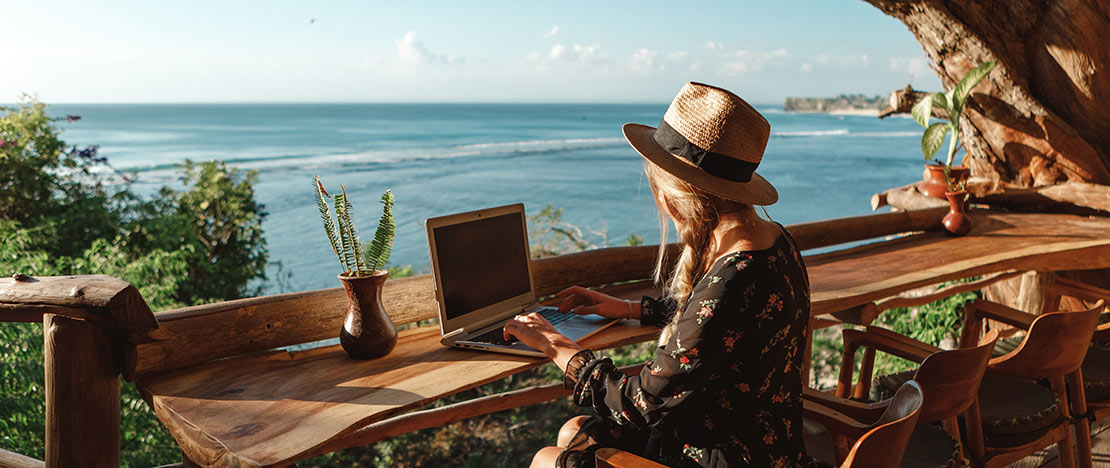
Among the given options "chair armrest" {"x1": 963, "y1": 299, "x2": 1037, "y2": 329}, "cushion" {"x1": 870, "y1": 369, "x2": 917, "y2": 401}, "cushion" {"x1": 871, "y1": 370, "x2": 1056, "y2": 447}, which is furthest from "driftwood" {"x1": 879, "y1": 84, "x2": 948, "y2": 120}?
"cushion" {"x1": 870, "y1": 369, "x2": 917, "y2": 401}

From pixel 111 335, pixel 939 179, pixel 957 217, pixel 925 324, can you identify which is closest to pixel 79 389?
pixel 111 335

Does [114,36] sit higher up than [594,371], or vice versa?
[114,36]

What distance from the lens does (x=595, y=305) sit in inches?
86.7

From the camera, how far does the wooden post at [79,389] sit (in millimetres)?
1655

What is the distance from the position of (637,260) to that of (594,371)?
1.31 m

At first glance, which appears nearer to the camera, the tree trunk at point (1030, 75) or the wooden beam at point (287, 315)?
the wooden beam at point (287, 315)

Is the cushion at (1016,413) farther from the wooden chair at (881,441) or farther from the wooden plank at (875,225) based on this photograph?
the wooden plank at (875,225)

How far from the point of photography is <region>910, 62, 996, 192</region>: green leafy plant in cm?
385

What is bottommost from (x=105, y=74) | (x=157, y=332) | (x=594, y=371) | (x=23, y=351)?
(x=23, y=351)

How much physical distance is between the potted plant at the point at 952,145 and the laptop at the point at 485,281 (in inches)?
93.2

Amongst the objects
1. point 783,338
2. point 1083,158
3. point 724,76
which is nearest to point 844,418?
point 783,338

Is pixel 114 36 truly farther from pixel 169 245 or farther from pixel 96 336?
pixel 96 336

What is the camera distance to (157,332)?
176 centimetres

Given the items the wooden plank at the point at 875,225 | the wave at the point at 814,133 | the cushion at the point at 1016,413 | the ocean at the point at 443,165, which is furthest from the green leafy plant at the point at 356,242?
the wave at the point at 814,133
